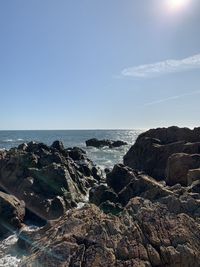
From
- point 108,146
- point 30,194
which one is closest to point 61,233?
point 30,194

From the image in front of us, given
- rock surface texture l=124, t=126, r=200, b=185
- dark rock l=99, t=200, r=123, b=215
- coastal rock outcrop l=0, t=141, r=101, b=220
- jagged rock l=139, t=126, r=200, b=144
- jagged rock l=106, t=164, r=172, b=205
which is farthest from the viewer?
jagged rock l=139, t=126, r=200, b=144

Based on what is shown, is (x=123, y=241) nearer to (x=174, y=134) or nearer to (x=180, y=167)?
(x=180, y=167)

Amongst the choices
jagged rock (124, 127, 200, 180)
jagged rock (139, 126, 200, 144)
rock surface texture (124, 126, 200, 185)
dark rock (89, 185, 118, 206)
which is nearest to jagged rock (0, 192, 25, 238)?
dark rock (89, 185, 118, 206)

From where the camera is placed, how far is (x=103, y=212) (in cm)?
1398

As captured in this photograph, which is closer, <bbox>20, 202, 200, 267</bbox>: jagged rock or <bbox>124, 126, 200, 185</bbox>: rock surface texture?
<bbox>20, 202, 200, 267</bbox>: jagged rock

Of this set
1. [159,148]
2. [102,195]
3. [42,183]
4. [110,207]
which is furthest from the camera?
[159,148]

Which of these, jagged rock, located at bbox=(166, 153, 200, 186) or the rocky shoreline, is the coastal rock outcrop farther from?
jagged rock, located at bbox=(166, 153, 200, 186)

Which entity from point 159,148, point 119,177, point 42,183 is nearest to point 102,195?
point 42,183

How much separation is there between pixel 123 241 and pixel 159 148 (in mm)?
30464

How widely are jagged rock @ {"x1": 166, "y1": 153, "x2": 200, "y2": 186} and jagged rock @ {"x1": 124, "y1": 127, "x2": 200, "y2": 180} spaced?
6.97 m

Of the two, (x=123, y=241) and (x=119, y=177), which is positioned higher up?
(x=123, y=241)

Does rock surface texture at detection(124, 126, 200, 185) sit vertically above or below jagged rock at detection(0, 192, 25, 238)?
above

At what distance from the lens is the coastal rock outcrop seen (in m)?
24.2

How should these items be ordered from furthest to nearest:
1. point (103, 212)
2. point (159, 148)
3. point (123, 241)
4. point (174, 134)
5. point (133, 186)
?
point (174, 134) → point (159, 148) → point (133, 186) → point (103, 212) → point (123, 241)
